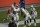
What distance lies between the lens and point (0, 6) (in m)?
16.2

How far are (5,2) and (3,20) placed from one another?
4.97 m

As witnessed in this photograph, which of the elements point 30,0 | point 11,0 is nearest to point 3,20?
point 11,0

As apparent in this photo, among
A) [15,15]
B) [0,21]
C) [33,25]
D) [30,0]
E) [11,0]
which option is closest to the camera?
[15,15]

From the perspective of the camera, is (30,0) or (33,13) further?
(30,0)

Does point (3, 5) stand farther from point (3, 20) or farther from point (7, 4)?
point (3, 20)

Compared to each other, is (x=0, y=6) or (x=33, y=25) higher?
(x=0, y=6)

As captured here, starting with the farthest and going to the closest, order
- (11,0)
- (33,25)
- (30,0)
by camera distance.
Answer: (30,0)
(11,0)
(33,25)

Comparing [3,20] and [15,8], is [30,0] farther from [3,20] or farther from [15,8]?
[15,8]

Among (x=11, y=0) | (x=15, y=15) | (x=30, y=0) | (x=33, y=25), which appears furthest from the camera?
(x=30, y=0)

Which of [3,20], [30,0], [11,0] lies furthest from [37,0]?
[3,20]

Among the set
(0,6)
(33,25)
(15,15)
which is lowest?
(33,25)

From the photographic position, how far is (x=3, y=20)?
38.2ft

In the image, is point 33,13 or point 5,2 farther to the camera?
point 5,2

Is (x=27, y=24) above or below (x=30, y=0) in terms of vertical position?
below
